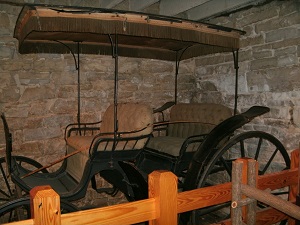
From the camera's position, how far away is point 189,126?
4156mm

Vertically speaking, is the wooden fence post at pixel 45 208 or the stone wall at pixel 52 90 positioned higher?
the stone wall at pixel 52 90

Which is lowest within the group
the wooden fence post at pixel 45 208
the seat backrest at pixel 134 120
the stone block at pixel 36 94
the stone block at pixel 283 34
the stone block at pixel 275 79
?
the wooden fence post at pixel 45 208

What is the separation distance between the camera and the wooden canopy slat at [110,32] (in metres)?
2.56

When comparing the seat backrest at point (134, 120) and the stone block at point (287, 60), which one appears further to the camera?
the stone block at point (287, 60)

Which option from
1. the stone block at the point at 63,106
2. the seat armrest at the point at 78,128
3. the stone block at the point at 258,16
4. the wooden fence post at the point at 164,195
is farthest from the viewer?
the stone block at the point at 63,106

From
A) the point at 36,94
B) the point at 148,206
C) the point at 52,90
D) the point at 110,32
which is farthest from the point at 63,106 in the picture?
the point at 148,206

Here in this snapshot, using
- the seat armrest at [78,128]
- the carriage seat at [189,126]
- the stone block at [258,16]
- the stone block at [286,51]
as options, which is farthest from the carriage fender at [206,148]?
the seat armrest at [78,128]

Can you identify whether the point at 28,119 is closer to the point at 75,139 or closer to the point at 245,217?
the point at 75,139

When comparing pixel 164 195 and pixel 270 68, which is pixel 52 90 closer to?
pixel 270 68

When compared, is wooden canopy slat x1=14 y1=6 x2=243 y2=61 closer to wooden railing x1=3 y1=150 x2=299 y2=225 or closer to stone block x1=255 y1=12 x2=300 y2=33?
stone block x1=255 y1=12 x2=300 y2=33

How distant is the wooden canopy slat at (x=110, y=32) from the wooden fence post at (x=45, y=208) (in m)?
1.71

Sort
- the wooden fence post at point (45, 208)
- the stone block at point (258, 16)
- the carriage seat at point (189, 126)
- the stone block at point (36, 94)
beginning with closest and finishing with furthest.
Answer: the wooden fence post at point (45, 208) < the carriage seat at point (189, 126) < the stone block at point (258, 16) < the stone block at point (36, 94)

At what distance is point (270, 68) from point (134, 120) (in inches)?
75.3

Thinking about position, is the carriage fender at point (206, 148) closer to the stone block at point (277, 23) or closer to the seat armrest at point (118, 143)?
the seat armrest at point (118, 143)
